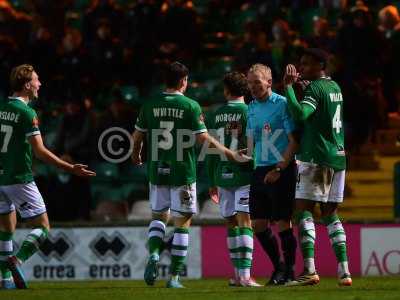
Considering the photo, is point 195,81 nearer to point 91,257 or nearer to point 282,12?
point 282,12

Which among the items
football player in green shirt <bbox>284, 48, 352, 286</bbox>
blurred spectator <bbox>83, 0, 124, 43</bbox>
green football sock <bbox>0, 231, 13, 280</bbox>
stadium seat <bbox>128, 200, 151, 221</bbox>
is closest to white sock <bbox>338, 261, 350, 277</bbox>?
football player in green shirt <bbox>284, 48, 352, 286</bbox>

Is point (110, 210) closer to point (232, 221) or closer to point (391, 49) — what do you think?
point (391, 49)

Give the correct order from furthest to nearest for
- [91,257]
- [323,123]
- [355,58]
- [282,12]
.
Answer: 1. [282,12]
2. [355,58]
3. [91,257]
4. [323,123]

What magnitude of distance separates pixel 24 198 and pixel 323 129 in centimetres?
297

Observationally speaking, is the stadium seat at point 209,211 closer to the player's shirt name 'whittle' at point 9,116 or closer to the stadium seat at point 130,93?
the stadium seat at point 130,93

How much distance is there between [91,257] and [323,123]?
Answer: 17.0 ft

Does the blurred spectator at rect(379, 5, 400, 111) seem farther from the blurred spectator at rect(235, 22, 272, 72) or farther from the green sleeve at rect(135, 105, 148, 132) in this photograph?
the green sleeve at rect(135, 105, 148, 132)

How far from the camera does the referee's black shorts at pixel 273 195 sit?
1180 centimetres

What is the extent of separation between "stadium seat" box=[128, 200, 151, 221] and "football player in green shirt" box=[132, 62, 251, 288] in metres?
4.81

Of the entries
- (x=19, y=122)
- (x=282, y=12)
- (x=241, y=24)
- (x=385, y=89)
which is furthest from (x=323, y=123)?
(x=241, y=24)

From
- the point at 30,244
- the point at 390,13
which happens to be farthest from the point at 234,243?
the point at 390,13

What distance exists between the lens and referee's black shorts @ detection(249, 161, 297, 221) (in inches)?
464

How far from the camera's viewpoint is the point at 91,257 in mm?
15500

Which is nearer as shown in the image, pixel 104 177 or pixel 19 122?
pixel 19 122
